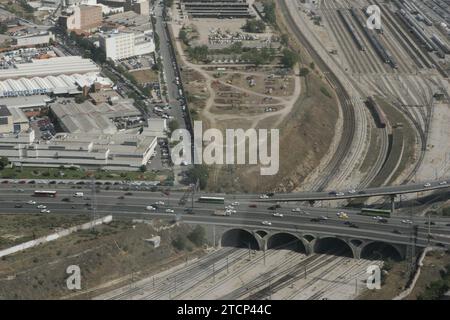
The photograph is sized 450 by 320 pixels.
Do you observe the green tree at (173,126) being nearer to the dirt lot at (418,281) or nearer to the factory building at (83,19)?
the dirt lot at (418,281)

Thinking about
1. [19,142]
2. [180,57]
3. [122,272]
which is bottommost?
[122,272]

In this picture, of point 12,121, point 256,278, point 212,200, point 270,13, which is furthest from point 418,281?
point 270,13

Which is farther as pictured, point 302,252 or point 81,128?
point 81,128

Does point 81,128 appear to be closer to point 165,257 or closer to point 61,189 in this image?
point 61,189

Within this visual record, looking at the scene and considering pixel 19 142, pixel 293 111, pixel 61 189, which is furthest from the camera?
pixel 293 111

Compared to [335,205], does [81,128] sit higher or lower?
higher

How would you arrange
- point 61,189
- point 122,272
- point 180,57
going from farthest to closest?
point 180,57 < point 61,189 < point 122,272

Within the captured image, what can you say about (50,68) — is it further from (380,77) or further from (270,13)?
(380,77)

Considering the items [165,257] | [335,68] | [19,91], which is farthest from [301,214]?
[335,68]
